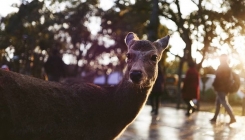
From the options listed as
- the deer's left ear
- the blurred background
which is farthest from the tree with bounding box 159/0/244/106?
the deer's left ear

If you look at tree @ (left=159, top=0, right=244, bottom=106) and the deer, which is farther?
tree @ (left=159, top=0, right=244, bottom=106)

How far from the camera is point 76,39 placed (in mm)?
49500

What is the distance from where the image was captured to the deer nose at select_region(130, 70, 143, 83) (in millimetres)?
5195

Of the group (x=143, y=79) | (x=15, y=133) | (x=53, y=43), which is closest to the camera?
(x=15, y=133)

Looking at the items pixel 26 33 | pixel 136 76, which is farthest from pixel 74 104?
pixel 26 33

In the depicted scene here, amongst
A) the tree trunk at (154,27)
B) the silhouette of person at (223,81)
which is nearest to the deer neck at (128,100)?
the silhouette of person at (223,81)

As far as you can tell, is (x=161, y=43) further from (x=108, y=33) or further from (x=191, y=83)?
(x=108, y=33)

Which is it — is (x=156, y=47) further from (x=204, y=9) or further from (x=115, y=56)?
(x=115, y=56)

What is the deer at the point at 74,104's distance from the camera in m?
4.12

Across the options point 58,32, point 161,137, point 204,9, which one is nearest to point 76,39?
point 58,32

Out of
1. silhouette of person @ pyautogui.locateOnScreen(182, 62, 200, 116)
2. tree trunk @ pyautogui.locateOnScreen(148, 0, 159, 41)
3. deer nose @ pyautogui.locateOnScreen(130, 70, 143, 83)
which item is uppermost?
tree trunk @ pyautogui.locateOnScreen(148, 0, 159, 41)

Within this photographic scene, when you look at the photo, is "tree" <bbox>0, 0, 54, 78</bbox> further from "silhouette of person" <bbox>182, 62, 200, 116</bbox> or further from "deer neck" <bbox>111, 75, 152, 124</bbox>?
"deer neck" <bbox>111, 75, 152, 124</bbox>

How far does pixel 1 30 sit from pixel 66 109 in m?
36.2

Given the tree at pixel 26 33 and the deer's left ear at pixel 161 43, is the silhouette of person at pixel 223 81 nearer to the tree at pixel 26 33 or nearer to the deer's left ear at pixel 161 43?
the deer's left ear at pixel 161 43
